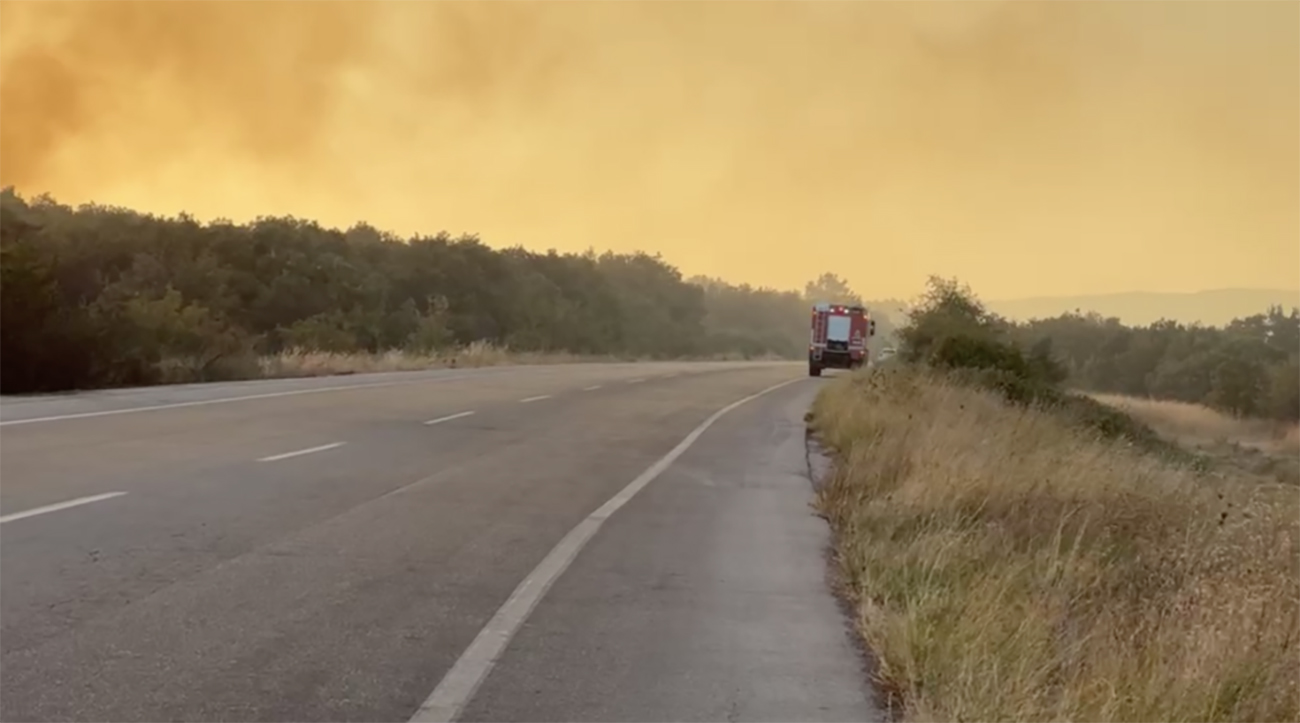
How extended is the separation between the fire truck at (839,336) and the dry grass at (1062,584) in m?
37.6

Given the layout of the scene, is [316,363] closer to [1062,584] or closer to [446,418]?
[446,418]

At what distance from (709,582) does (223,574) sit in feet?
10.0

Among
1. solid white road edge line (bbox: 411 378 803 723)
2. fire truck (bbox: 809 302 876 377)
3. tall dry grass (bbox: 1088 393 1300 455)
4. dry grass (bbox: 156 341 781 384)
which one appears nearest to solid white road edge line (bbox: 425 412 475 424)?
solid white road edge line (bbox: 411 378 803 723)

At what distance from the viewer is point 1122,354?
8494cm

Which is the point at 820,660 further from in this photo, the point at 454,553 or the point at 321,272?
the point at 321,272

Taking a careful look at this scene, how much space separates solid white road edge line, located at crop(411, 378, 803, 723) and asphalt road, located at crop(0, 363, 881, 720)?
0.03 m

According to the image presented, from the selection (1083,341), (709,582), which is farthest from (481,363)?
(1083,341)

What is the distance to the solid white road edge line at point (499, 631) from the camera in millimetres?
5230

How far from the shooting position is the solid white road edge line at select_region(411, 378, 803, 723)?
17.2ft

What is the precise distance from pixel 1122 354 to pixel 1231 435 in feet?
121

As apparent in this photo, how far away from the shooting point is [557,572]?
8055 mm

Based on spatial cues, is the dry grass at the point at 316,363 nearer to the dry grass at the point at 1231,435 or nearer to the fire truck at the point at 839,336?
the fire truck at the point at 839,336

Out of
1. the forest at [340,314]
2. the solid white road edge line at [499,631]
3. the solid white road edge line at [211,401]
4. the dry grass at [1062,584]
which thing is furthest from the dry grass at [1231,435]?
the solid white road edge line at [499,631]

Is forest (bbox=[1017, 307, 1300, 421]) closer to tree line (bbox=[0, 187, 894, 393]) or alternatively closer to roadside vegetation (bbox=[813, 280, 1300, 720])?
tree line (bbox=[0, 187, 894, 393])
